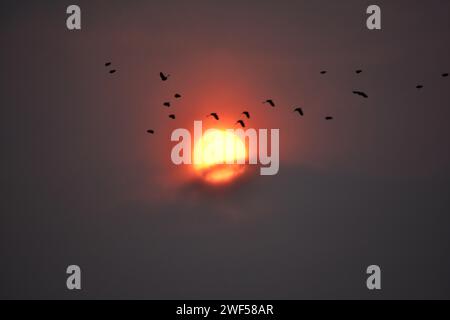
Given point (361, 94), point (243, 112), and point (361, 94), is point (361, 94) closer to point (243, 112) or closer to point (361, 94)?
point (361, 94)

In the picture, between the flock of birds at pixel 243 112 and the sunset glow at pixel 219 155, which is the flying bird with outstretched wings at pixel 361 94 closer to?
the flock of birds at pixel 243 112

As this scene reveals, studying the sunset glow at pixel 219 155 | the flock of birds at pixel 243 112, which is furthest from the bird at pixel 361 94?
the sunset glow at pixel 219 155

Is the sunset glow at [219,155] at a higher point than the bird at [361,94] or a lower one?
lower

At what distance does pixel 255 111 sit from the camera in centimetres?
1485

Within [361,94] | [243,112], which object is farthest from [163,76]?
[361,94]

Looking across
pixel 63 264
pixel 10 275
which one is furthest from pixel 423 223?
pixel 10 275

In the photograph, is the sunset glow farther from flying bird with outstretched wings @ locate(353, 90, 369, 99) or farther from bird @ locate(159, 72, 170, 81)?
flying bird with outstretched wings @ locate(353, 90, 369, 99)

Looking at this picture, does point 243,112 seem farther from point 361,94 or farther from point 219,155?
point 361,94

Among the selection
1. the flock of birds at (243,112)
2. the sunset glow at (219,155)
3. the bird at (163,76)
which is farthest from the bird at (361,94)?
the bird at (163,76)

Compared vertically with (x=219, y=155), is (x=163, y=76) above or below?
above

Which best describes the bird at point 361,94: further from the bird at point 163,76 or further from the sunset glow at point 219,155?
the bird at point 163,76
